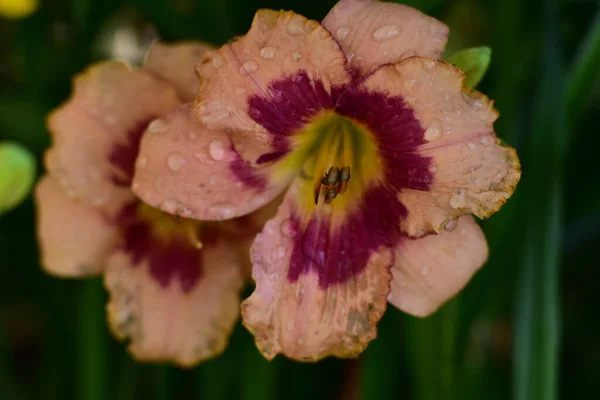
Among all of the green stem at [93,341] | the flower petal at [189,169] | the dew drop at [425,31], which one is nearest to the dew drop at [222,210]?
the flower petal at [189,169]

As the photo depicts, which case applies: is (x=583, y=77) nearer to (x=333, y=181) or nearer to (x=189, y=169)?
(x=333, y=181)

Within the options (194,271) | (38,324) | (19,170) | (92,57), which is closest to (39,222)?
(19,170)

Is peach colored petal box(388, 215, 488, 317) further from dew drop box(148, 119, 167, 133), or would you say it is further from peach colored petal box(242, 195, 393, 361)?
dew drop box(148, 119, 167, 133)

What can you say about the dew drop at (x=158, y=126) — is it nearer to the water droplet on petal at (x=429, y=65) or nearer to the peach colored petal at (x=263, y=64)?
the peach colored petal at (x=263, y=64)

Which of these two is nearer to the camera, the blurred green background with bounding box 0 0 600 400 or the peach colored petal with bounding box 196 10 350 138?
→ the peach colored petal with bounding box 196 10 350 138

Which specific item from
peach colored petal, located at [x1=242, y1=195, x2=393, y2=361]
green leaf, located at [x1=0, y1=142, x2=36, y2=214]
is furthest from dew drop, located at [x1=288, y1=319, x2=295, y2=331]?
green leaf, located at [x1=0, y1=142, x2=36, y2=214]

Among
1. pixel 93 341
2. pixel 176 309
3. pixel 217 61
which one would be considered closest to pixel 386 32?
pixel 217 61
